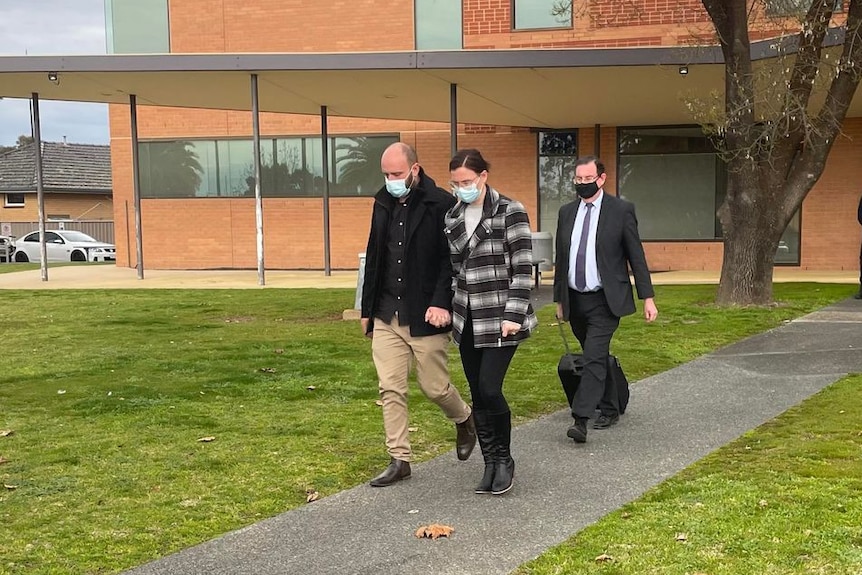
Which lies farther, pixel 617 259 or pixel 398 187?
pixel 617 259

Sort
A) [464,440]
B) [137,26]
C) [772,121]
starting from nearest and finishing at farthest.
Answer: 1. [464,440]
2. [772,121]
3. [137,26]

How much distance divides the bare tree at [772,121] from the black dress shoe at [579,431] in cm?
694

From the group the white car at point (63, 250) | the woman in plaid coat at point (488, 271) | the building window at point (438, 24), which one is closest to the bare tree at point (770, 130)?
the woman in plaid coat at point (488, 271)

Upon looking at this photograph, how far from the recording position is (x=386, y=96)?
16.8 metres

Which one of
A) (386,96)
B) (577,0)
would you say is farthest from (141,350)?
(577,0)

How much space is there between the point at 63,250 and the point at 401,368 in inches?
1284

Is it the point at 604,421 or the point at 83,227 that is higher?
the point at 83,227

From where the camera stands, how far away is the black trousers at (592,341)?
18.2 ft

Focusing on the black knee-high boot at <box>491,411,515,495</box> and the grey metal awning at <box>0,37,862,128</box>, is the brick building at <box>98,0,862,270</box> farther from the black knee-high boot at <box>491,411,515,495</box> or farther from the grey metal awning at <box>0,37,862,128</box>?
the black knee-high boot at <box>491,411,515,495</box>

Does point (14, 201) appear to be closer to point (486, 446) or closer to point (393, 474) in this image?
point (393, 474)

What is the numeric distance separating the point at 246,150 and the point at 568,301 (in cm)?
1776

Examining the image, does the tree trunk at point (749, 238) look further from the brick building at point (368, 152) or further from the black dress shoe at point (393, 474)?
the black dress shoe at point (393, 474)

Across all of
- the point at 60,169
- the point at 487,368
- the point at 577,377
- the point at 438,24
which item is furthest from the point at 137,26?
the point at 60,169

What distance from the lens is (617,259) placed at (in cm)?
563
